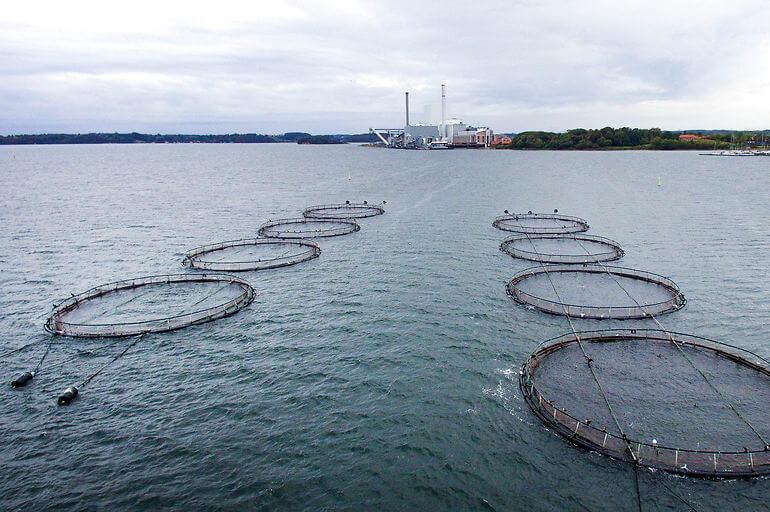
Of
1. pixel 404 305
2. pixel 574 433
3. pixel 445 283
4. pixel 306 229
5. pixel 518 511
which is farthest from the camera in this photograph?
pixel 306 229

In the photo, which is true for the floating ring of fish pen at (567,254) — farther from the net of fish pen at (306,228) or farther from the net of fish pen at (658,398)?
the net of fish pen at (306,228)

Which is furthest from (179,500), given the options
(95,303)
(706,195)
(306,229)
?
(706,195)

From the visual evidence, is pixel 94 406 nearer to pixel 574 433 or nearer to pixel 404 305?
pixel 404 305

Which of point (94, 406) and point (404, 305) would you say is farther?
point (404, 305)

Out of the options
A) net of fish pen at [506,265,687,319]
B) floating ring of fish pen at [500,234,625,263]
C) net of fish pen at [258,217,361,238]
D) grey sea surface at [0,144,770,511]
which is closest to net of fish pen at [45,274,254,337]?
grey sea surface at [0,144,770,511]

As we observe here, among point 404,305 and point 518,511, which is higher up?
point 404,305

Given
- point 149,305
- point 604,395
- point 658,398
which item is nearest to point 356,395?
point 604,395

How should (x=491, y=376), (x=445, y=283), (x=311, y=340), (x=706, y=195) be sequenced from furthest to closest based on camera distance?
(x=706, y=195) → (x=445, y=283) → (x=311, y=340) → (x=491, y=376)
